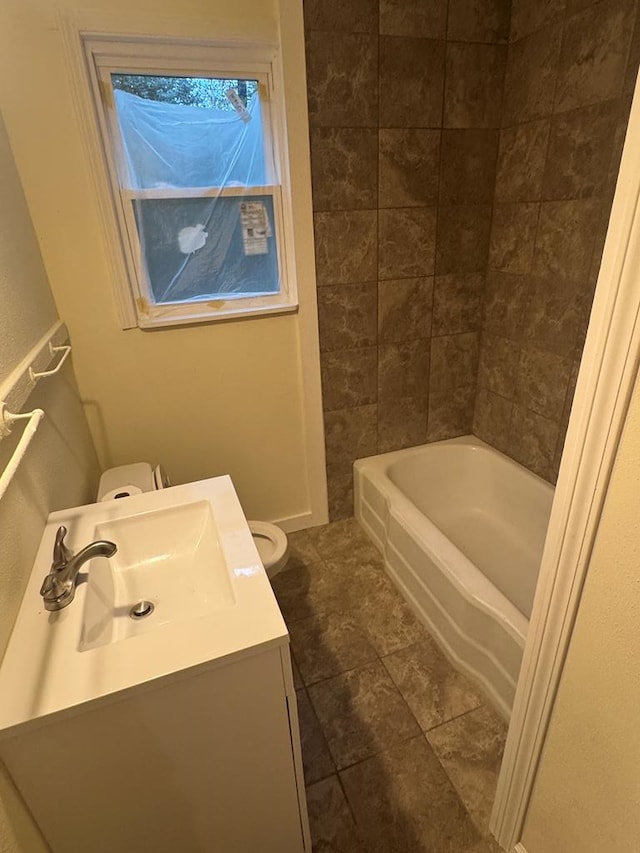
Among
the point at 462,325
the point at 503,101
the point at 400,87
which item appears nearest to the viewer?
the point at 400,87

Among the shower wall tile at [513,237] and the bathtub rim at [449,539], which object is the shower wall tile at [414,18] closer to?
the shower wall tile at [513,237]

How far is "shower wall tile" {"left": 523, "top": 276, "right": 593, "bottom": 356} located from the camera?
1832mm

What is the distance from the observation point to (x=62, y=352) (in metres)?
1.61

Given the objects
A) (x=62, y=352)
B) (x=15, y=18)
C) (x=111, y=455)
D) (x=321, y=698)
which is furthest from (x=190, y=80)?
(x=321, y=698)

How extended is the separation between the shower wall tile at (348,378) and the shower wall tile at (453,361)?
1.07ft

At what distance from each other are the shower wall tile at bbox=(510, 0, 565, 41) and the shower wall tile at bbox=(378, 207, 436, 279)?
27.2 inches

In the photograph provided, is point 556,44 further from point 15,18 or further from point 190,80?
point 15,18

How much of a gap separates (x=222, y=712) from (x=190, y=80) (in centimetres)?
196

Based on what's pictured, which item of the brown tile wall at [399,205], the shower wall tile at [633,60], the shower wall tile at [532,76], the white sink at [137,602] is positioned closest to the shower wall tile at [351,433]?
the brown tile wall at [399,205]

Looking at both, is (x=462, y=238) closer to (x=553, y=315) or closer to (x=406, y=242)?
(x=406, y=242)

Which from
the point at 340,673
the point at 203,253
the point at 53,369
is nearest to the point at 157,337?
the point at 203,253

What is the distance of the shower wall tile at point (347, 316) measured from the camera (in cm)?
205

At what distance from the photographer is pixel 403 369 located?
2.29m

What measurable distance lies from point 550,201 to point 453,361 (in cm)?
80
